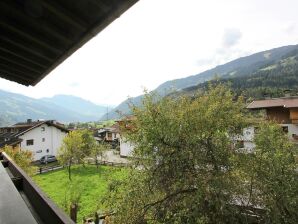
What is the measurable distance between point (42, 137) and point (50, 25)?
45.8 metres

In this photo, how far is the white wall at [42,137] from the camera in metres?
43.1

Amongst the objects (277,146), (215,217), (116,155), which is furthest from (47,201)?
(116,155)

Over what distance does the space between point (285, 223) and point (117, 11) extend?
934 centimetres

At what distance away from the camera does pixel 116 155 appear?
1865 inches

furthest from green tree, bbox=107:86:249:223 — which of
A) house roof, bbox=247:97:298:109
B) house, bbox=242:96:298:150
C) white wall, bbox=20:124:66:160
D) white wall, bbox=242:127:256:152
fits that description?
white wall, bbox=20:124:66:160

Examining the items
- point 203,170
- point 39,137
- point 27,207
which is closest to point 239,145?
point 203,170

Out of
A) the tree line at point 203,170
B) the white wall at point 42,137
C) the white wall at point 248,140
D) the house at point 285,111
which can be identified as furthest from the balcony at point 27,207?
the white wall at point 42,137

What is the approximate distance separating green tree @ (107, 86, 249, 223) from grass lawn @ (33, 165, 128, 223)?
6164 millimetres

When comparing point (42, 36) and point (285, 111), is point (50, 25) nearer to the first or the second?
point (42, 36)

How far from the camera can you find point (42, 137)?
148 ft

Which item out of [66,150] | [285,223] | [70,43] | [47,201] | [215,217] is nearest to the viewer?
[47,201]

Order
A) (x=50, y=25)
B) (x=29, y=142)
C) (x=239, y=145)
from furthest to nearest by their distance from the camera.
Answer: (x=29, y=142)
(x=239, y=145)
(x=50, y=25)

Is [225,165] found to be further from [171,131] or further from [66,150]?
[66,150]

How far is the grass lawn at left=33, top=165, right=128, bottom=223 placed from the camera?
2102cm
